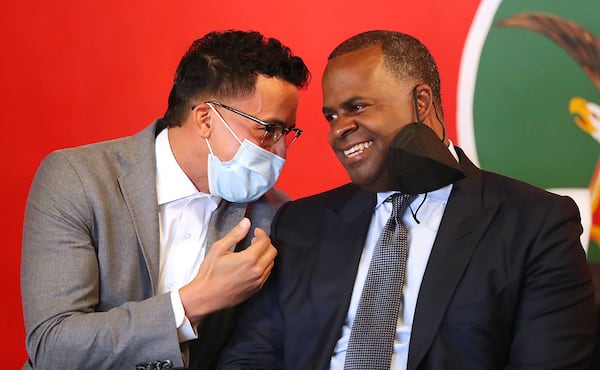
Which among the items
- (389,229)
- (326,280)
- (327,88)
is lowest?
(326,280)

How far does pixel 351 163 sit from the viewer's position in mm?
1768

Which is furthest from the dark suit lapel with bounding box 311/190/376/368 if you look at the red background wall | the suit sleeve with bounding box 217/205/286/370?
the red background wall

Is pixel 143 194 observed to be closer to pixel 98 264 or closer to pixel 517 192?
pixel 98 264

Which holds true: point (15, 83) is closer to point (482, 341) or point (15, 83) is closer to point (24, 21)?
point (24, 21)

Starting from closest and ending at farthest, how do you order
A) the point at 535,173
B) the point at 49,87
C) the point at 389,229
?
the point at 389,229
the point at 535,173
the point at 49,87

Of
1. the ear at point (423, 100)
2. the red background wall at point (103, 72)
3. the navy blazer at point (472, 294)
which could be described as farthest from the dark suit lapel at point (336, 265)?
the red background wall at point (103, 72)

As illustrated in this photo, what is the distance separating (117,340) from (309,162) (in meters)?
0.91

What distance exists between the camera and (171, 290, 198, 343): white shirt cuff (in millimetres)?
1798

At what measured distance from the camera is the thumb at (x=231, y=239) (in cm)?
182

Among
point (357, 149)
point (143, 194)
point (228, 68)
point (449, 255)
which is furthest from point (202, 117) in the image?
point (449, 255)

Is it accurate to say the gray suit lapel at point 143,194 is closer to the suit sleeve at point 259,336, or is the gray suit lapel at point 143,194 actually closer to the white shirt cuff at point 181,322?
the white shirt cuff at point 181,322

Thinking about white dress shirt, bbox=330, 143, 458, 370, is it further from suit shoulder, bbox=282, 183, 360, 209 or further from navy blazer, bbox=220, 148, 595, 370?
suit shoulder, bbox=282, 183, 360, 209

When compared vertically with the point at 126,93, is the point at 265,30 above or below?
above

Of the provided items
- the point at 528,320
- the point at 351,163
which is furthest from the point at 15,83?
the point at 528,320
